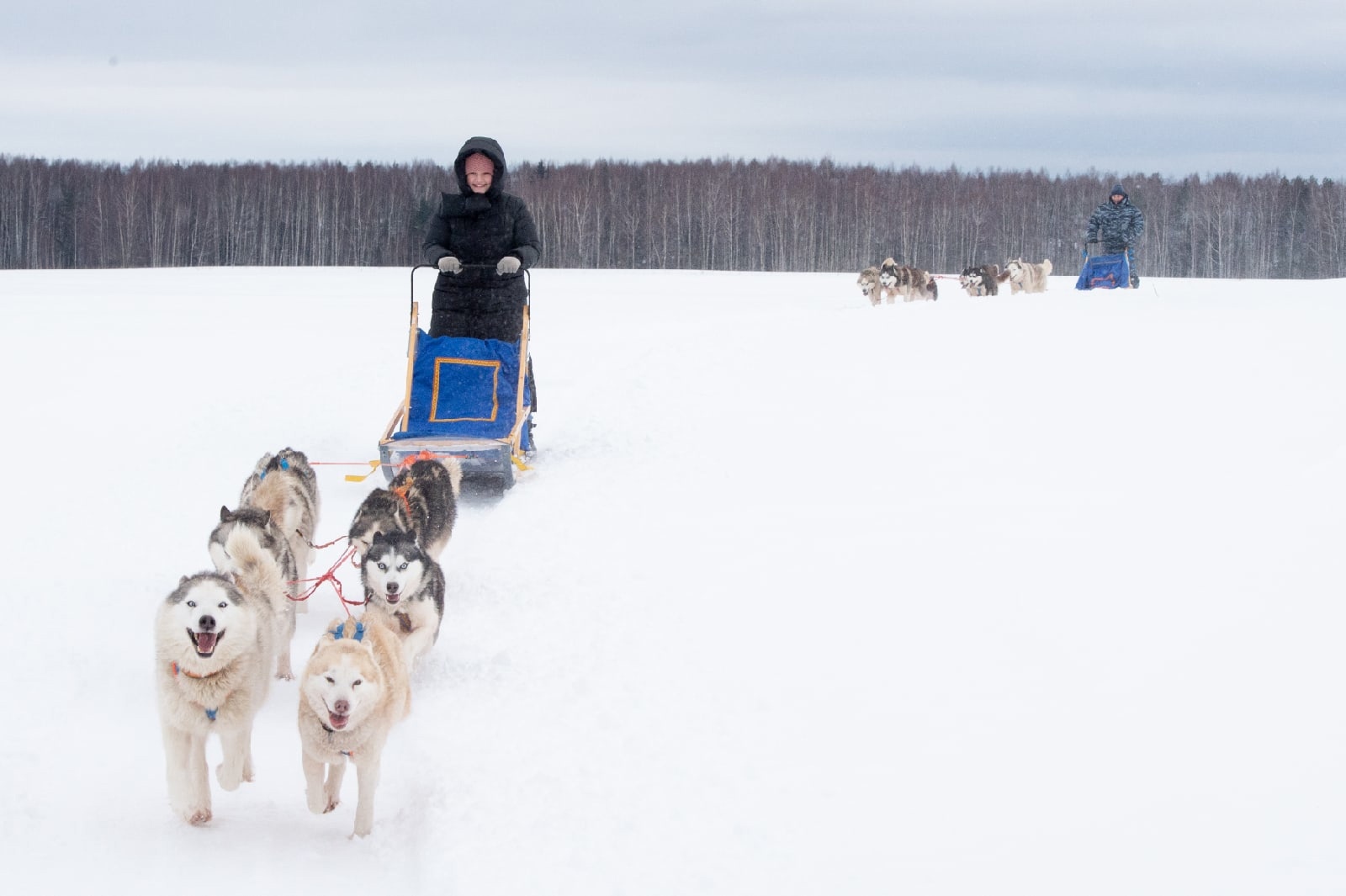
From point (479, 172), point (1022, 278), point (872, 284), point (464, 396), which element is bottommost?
point (464, 396)

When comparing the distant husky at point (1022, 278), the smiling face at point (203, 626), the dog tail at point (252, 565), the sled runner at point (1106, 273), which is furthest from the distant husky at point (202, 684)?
the distant husky at point (1022, 278)

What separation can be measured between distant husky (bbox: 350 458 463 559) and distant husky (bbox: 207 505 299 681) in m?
0.31

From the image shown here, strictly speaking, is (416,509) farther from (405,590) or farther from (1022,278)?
(1022,278)

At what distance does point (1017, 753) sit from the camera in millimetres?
3412

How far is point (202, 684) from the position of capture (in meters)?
3.27

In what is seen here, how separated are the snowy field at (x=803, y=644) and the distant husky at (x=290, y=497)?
10.9 inches

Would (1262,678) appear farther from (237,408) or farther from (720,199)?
(720,199)

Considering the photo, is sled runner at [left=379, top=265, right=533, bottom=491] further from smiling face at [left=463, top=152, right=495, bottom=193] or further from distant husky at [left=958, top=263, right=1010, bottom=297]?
distant husky at [left=958, top=263, right=1010, bottom=297]

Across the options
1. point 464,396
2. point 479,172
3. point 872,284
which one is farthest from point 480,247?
point 872,284

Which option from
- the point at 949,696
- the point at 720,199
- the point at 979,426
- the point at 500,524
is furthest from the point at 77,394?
the point at 720,199

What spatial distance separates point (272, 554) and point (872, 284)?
46.3 feet

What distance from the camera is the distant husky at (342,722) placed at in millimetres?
3242

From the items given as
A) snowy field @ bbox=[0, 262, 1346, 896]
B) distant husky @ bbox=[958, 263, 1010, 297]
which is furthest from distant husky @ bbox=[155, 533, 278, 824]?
distant husky @ bbox=[958, 263, 1010, 297]

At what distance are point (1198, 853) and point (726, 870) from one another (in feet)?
3.62
